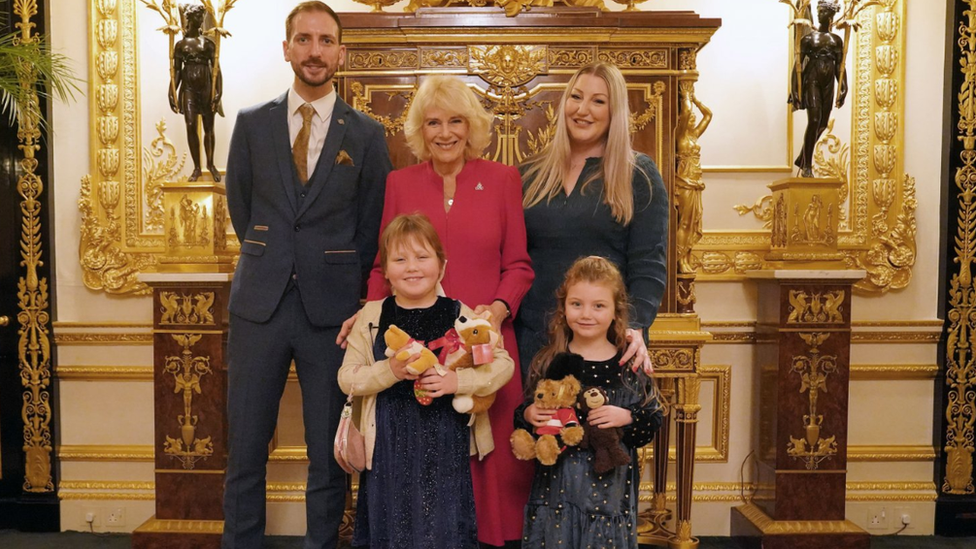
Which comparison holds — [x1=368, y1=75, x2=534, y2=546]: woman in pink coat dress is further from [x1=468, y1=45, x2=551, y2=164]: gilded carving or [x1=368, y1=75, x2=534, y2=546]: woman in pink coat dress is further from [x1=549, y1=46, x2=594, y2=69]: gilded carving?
[x1=549, y1=46, x2=594, y2=69]: gilded carving

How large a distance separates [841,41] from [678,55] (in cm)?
76

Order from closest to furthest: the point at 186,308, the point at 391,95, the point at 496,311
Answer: the point at 496,311, the point at 391,95, the point at 186,308

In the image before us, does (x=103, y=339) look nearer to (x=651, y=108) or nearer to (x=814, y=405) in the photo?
(x=651, y=108)

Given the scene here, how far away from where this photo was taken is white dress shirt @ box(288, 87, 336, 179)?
261cm

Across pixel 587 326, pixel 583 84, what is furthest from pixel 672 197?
pixel 587 326

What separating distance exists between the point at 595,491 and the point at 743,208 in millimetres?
2003

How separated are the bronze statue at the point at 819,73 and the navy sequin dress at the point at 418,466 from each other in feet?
6.59

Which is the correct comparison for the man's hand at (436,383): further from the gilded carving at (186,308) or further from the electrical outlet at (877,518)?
the electrical outlet at (877,518)

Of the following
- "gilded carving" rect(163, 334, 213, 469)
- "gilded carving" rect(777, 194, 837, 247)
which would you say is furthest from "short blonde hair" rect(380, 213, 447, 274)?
"gilded carving" rect(777, 194, 837, 247)

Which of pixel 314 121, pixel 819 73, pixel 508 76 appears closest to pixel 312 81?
pixel 314 121

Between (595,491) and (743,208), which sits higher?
(743,208)

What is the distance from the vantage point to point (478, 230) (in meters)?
2.35

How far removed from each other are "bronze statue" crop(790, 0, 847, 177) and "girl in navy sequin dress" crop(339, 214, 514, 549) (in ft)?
6.48

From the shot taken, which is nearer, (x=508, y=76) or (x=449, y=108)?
(x=449, y=108)
